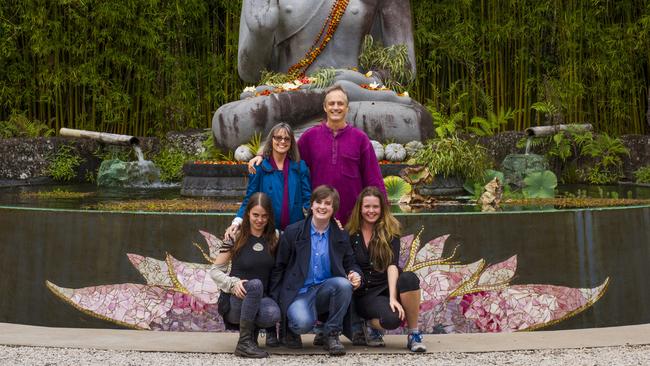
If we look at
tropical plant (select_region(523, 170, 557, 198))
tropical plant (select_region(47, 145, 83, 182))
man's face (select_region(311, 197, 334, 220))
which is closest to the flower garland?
tropical plant (select_region(523, 170, 557, 198))

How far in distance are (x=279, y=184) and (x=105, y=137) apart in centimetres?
575

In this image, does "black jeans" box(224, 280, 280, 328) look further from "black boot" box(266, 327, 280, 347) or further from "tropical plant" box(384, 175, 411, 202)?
"tropical plant" box(384, 175, 411, 202)

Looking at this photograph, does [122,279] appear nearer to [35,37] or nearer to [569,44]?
[35,37]

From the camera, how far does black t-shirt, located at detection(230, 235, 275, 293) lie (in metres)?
4.42

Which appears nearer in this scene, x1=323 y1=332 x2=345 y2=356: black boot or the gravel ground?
the gravel ground

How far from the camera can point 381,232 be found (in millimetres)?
Answer: 4488

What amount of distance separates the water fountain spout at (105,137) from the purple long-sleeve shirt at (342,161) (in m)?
5.36

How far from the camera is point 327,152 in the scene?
4707 millimetres

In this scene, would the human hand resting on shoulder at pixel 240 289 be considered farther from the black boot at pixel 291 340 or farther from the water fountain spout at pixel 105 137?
the water fountain spout at pixel 105 137

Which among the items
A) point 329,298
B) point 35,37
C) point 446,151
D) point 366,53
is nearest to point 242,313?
point 329,298

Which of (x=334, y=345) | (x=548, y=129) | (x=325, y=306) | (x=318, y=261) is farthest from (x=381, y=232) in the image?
(x=548, y=129)

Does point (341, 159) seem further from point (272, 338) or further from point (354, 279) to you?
point (272, 338)

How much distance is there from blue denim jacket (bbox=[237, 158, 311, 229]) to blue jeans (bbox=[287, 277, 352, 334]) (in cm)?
39

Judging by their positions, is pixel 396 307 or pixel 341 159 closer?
pixel 396 307
